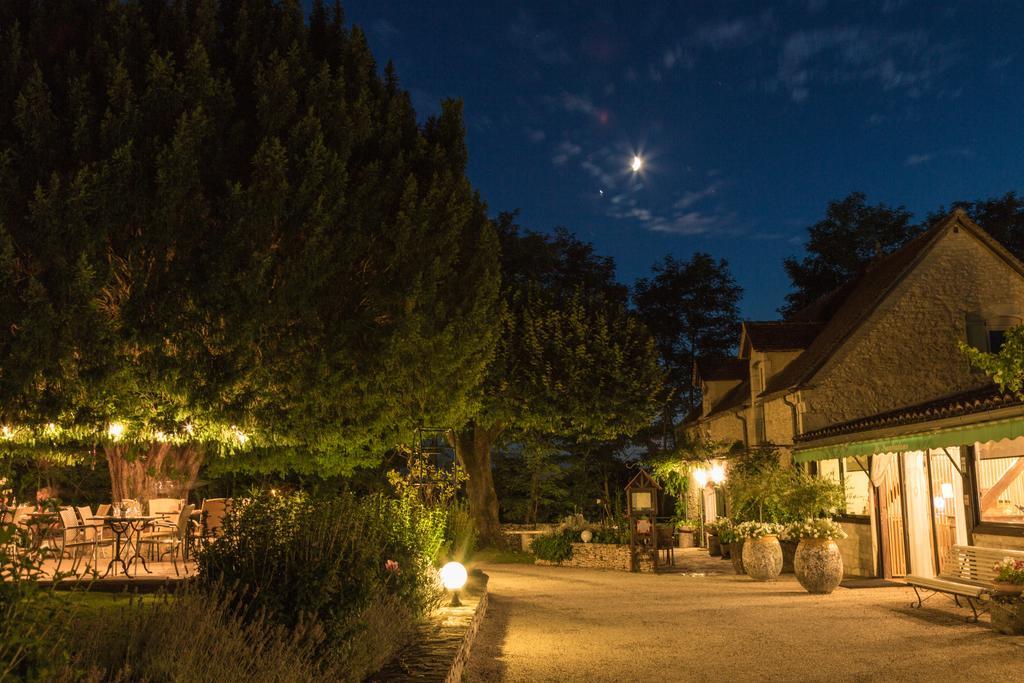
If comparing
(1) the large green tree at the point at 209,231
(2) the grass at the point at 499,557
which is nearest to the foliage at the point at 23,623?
(1) the large green tree at the point at 209,231

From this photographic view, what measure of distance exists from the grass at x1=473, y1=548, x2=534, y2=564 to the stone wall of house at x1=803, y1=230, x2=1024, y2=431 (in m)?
8.23

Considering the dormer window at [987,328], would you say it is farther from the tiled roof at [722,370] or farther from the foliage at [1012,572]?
the foliage at [1012,572]

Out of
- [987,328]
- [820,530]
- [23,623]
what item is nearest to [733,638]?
[820,530]

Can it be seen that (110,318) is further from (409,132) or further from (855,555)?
(855,555)

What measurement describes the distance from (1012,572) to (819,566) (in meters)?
4.26

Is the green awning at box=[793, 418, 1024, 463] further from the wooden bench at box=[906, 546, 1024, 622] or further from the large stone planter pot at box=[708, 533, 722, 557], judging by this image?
the large stone planter pot at box=[708, 533, 722, 557]

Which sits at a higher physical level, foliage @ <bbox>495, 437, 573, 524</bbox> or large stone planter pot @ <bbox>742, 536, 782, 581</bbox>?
foliage @ <bbox>495, 437, 573, 524</bbox>

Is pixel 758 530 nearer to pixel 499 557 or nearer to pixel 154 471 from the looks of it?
pixel 499 557

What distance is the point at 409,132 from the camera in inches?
667

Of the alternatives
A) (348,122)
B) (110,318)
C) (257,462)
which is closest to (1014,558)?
(348,122)

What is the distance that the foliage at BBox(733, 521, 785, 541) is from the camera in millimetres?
16844

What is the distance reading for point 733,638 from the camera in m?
10.6

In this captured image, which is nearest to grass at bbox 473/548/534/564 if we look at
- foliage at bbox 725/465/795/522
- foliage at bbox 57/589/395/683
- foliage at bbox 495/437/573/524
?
foliage at bbox 725/465/795/522

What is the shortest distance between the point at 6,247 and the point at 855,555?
15.9 m
